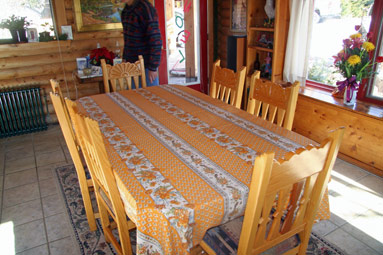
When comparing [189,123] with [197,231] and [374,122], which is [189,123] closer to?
[197,231]

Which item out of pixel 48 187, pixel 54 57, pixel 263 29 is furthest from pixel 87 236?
pixel 263 29

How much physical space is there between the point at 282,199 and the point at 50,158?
277cm

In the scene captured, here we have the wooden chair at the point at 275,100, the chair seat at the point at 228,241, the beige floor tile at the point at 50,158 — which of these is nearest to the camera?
the chair seat at the point at 228,241

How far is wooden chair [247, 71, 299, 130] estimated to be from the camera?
191 cm

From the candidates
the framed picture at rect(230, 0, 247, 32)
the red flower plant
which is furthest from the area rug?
the framed picture at rect(230, 0, 247, 32)

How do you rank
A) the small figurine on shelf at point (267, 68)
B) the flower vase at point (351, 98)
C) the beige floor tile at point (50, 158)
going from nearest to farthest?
the flower vase at point (351, 98) < the beige floor tile at point (50, 158) < the small figurine on shelf at point (267, 68)

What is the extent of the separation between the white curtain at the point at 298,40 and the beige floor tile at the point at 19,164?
2.96 metres

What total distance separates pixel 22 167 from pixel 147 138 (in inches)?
77.8

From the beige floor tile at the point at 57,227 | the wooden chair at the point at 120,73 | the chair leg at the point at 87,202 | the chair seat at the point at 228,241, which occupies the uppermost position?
the wooden chair at the point at 120,73

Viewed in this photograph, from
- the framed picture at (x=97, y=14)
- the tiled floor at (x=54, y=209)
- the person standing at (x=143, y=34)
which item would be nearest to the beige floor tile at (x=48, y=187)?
the tiled floor at (x=54, y=209)

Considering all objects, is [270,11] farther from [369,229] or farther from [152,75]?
[369,229]

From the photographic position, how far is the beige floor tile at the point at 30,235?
6.68 feet

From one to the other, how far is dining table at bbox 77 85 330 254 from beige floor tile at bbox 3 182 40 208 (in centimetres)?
93

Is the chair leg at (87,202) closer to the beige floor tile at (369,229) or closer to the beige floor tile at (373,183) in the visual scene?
the beige floor tile at (369,229)
